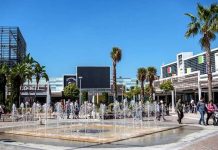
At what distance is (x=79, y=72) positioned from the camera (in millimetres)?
110750

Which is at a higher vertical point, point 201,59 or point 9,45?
point 201,59

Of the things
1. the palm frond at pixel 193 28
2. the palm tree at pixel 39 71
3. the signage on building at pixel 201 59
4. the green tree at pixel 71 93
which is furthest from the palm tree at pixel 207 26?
the signage on building at pixel 201 59

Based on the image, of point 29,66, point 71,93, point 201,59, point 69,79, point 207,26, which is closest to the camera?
point 207,26

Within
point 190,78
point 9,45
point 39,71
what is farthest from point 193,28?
point 9,45

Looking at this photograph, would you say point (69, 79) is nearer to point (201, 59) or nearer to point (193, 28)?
point (201, 59)

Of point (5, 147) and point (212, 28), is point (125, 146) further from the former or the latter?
point (212, 28)

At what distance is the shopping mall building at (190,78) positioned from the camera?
2525 inches

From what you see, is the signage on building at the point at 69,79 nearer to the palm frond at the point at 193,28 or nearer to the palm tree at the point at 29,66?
the palm tree at the point at 29,66

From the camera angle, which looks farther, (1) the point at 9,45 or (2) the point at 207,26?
(1) the point at 9,45

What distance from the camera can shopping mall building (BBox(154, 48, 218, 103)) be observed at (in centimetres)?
6412

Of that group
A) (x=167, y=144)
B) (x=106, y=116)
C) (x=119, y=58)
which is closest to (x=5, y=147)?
(x=167, y=144)

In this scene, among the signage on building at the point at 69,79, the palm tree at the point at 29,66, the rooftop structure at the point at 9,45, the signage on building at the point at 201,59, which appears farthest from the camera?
the signage on building at the point at 201,59

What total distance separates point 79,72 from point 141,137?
94062 millimetres

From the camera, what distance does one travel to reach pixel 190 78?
66625 mm
